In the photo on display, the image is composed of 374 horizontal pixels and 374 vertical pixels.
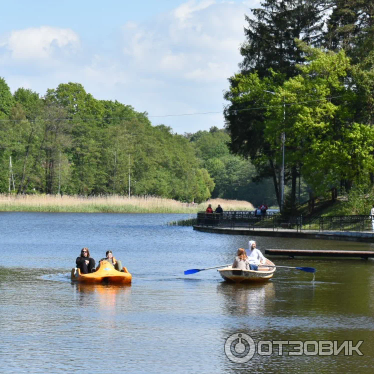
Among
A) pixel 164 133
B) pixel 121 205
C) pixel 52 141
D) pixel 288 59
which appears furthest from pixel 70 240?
pixel 164 133

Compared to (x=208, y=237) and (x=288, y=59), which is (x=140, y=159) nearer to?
(x=288, y=59)

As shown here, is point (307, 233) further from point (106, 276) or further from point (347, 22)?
point (347, 22)

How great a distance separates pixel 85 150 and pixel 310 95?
7133 centimetres

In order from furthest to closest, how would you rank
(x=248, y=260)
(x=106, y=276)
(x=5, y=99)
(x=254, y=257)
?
(x=5, y=99), (x=254, y=257), (x=248, y=260), (x=106, y=276)

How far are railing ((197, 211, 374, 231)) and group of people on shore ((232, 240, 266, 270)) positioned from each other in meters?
23.0

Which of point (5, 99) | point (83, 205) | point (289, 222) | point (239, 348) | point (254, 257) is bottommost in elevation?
point (239, 348)

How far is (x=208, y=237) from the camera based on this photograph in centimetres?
5141

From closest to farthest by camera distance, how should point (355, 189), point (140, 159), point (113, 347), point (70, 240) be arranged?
point (113, 347)
point (70, 240)
point (355, 189)
point (140, 159)

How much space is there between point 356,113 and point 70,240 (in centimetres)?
2330

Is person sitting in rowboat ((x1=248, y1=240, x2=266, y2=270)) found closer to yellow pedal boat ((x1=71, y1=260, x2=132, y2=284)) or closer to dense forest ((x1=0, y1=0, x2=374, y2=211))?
yellow pedal boat ((x1=71, y1=260, x2=132, y2=284))

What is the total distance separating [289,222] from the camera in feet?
187

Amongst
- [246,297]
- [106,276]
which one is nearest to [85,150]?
[106,276]

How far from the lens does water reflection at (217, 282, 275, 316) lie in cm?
1956

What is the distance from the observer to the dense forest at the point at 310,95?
57.4 m
